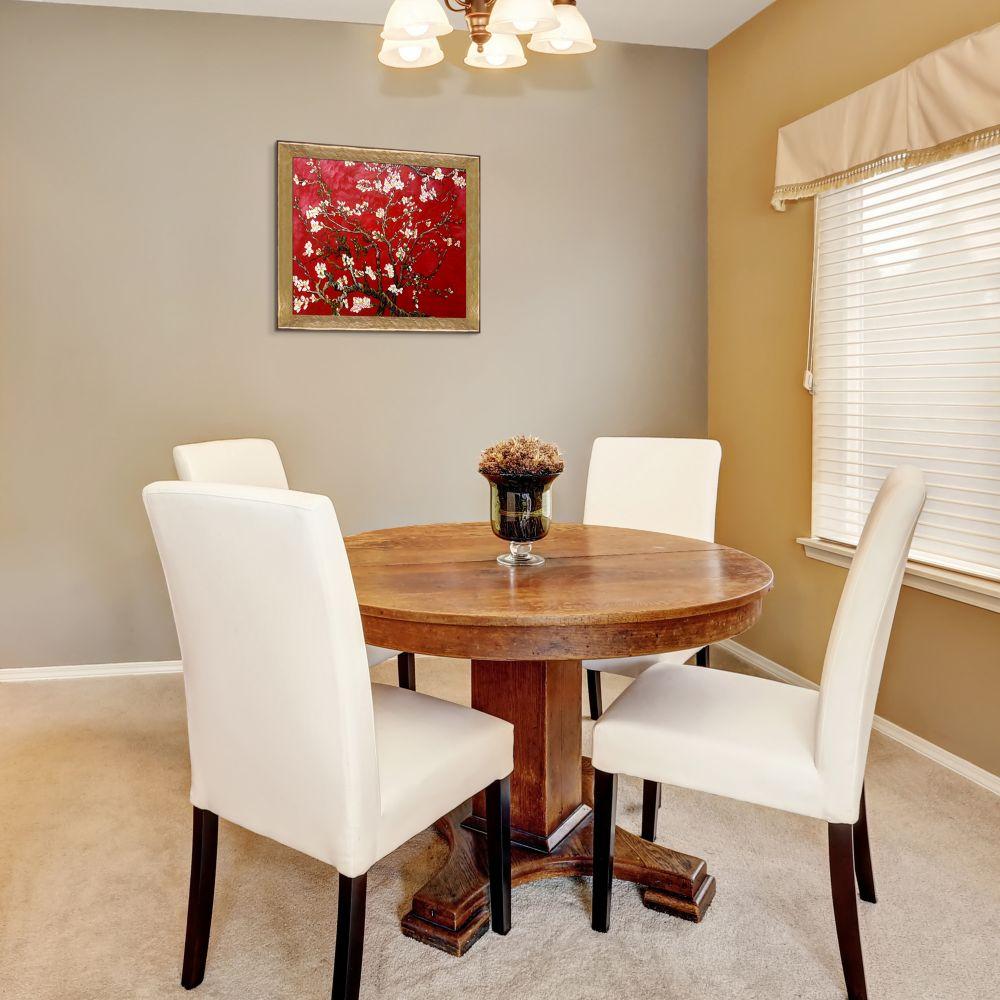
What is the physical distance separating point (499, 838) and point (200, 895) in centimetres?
57

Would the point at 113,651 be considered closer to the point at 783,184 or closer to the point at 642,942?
the point at 642,942

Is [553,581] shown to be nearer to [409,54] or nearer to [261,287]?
[409,54]

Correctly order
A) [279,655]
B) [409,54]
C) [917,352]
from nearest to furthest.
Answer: [279,655]
[409,54]
[917,352]

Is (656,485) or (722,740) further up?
(656,485)

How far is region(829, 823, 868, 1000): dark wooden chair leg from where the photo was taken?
154 cm

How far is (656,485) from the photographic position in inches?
111

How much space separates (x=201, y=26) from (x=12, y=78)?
732mm

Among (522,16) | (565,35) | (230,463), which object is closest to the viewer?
(522,16)

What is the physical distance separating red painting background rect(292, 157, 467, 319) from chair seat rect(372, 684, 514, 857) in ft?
7.21

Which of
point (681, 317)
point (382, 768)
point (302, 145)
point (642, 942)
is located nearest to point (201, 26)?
point (302, 145)

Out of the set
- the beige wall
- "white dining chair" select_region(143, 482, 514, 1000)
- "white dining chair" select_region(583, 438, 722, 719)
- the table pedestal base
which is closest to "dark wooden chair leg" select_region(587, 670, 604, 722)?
"white dining chair" select_region(583, 438, 722, 719)

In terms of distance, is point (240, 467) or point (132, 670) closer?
point (240, 467)

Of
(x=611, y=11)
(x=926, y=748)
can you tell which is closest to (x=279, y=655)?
(x=926, y=748)

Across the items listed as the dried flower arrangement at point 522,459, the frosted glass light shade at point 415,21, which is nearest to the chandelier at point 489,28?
the frosted glass light shade at point 415,21
